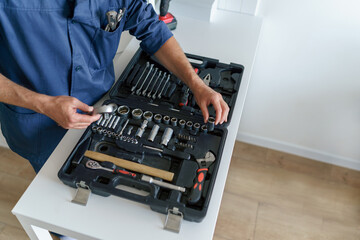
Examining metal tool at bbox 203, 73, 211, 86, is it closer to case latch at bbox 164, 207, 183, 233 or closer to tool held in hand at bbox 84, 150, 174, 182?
tool held in hand at bbox 84, 150, 174, 182

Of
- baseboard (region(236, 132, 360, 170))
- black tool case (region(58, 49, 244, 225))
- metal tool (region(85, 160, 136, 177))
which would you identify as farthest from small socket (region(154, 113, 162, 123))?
baseboard (region(236, 132, 360, 170))

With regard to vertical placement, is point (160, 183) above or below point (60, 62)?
below

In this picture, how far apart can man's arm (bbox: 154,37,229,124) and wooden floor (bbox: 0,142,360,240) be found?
0.94m

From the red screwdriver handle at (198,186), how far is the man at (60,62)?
19cm

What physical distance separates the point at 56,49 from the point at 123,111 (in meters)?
0.29

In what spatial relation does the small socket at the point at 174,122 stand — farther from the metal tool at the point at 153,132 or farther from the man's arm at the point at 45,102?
the man's arm at the point at 45,102

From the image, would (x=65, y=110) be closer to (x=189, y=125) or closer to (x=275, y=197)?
(x=189, y=125)

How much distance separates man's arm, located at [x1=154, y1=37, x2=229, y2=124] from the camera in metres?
1.08

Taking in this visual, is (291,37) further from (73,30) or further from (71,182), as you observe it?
(71,182)

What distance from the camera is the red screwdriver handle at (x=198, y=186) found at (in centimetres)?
93

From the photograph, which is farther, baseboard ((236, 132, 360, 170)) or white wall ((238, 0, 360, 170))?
baseboard ((236, 132, 360, 170))

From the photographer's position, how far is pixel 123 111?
3.75 ft

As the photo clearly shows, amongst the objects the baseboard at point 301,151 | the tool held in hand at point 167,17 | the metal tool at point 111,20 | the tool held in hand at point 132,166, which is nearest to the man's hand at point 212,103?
the tool held in hand at point 132,166

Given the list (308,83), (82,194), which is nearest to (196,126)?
(82,194)
